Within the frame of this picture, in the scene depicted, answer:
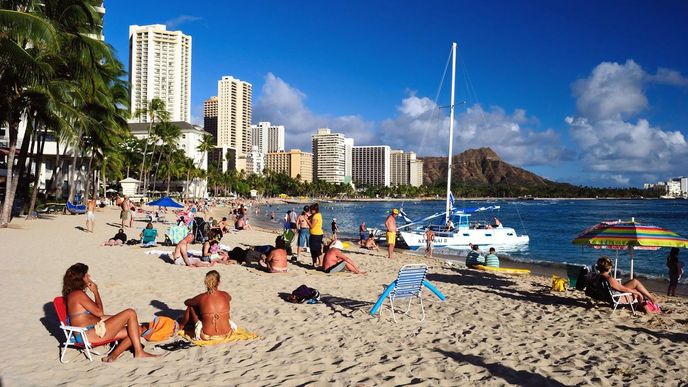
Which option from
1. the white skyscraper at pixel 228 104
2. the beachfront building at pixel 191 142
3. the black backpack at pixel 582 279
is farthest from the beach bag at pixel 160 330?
the white skyscraper at pixel 228 104

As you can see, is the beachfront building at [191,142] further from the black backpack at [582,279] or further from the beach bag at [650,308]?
the beach bag at [650,308]

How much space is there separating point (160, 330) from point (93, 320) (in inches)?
36.9

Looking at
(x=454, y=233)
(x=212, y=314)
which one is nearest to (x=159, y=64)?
(x=454, y=233)

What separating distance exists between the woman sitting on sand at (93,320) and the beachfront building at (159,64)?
462 feet

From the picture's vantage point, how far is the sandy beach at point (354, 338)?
17.2ft

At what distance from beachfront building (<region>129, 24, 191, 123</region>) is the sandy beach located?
137 m

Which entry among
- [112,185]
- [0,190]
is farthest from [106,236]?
[112,185]

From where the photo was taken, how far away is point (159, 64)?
14062 cm

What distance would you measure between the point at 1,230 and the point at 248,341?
693 inches

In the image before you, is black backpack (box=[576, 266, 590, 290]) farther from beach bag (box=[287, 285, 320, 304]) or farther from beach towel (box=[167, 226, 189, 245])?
beach towel (box=[167, 226, 189, 245])

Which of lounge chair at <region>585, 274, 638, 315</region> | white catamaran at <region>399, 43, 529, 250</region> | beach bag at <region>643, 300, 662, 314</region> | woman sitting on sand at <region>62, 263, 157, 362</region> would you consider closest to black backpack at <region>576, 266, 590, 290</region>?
lounge chair at <region>585, 274, 638, 315</region>

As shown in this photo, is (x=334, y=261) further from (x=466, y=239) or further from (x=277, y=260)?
(x=466, y=239)

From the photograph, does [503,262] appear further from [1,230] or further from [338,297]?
[1,230]

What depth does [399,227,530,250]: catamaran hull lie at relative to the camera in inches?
1055
